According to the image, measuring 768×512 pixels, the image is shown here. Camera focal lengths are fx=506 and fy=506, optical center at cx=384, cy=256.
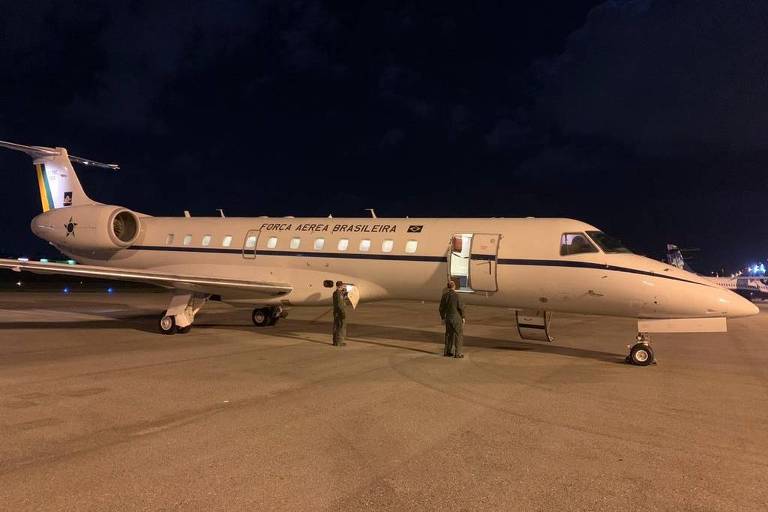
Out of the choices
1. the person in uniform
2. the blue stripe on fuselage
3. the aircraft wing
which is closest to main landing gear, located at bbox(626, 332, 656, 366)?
the blue stripe on fuselage

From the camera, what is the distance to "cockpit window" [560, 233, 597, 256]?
1104 centimetres

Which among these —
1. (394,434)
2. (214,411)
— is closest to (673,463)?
(394,434)

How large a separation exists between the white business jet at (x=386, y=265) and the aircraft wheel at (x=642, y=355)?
0.02 metres

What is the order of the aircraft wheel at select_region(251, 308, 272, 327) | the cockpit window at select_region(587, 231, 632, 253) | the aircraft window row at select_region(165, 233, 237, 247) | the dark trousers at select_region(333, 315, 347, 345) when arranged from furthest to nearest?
the aircraft wheel at select_region(251, 308, 272, 327) < the aircraft window row at select_region(165, 233, 237, 247) < the dark trousers at select_region(333, 315, 347, 345) < the cockpit window at select_region(587, 231, 632, 253)

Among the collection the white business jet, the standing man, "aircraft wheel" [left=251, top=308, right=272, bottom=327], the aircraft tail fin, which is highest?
the aircraft tail fin

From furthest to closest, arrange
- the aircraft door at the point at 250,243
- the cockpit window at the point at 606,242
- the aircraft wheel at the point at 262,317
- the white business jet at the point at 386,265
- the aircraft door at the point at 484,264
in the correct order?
the aircraft wheel at the point at 262,317 → the aircraft door at the point at 250,243 → the aircraft door at the point at 484,264 → the cockpit window at the point at 606,242 → the white business jet at the point at 386,265

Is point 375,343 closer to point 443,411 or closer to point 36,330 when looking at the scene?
point 443,411

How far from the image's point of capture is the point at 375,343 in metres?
12.7

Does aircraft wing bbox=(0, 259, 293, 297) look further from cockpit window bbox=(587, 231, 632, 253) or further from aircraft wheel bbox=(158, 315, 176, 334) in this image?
cockpit window bbox=(587, 231, 632, 253)

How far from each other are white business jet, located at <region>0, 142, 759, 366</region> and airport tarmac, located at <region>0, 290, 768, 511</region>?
1303mm

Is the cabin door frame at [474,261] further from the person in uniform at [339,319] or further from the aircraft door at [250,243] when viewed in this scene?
the aircraft door at [250,243]

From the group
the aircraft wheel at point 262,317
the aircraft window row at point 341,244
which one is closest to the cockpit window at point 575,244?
the aircraft window row at point 341,244

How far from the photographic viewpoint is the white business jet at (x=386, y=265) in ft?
34.2

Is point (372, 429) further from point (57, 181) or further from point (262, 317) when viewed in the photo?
point (57, 181)
